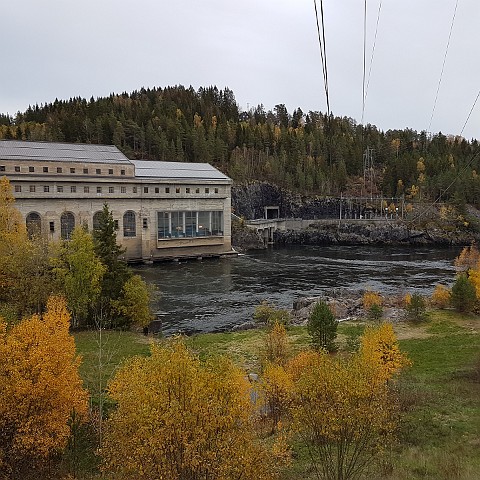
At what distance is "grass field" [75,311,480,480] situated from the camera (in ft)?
41.2

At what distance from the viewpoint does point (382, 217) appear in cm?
10419

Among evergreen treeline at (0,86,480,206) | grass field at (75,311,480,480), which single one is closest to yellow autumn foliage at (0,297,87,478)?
grass field at (75,311,480,480)

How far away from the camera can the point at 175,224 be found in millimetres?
68438

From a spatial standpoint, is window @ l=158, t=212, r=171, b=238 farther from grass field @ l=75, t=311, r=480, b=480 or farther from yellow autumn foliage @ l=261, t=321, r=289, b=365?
yellow autumn foliage @ l=261, t=321, r=289, b=365

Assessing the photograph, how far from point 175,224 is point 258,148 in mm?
62343

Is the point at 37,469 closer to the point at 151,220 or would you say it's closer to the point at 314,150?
the point at 151,220

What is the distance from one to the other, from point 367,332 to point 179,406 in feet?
38.6

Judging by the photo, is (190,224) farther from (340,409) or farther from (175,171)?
(340,409)


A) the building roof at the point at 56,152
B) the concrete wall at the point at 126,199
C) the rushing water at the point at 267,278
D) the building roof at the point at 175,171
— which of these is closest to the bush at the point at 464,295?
the rushing water at the point at 267,278

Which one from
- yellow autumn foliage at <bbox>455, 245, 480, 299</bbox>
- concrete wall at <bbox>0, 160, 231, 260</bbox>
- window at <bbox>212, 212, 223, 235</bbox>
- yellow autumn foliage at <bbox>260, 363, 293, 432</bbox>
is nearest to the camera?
yellow autumn foliage at <bbox>260, 363, 293, 432</bbox>

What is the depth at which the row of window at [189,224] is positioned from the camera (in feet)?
221

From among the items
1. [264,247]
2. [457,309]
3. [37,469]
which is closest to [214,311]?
[457,309]

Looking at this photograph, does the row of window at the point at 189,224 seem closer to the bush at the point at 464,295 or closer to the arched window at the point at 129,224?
the arched window at the point at 129,224

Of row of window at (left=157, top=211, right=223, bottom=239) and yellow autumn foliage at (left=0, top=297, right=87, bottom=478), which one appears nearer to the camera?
yellow autumn foliage at (left=0, top=297, right=87, bottom=478)
